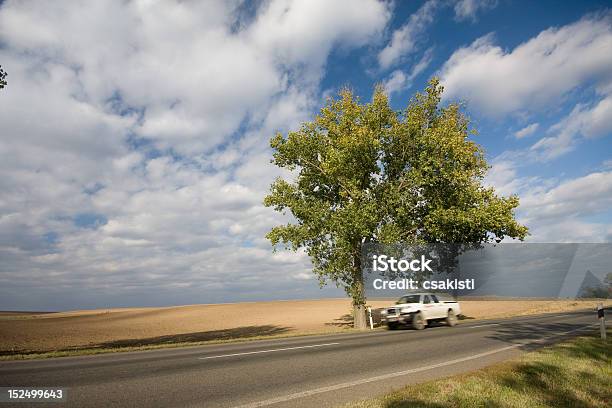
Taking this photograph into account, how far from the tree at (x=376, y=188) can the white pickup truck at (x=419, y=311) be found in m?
3.13

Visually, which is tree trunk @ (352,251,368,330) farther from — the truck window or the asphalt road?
the asphalt road

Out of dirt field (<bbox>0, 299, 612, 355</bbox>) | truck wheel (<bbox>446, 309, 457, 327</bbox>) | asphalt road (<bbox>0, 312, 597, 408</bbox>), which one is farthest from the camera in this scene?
dirt field (<bbox>0, 299, 612, 355</bbox>)

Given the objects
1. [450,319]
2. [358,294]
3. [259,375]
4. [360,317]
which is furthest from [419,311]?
[259,375]

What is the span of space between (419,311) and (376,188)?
757 cm

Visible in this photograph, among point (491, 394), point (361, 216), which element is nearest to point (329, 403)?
point (491, 394)

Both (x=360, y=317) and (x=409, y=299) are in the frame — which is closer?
(x=409, y=299)

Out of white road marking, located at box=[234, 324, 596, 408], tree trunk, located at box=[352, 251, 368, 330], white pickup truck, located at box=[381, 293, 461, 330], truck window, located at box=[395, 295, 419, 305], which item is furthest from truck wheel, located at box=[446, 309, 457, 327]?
white road marking, located at box=[234, 324, 596, 408]

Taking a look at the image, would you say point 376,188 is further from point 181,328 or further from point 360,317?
point 181,328

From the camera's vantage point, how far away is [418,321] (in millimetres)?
21016

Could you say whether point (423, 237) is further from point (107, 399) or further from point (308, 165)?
point (107, 399)

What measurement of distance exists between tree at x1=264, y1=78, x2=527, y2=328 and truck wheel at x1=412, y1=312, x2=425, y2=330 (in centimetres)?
403

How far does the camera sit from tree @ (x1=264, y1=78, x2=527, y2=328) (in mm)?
22859

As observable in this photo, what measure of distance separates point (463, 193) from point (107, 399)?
2129 centimetres

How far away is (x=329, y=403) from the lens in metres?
5.97
